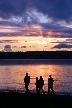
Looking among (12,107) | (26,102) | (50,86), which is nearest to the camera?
(12,107)

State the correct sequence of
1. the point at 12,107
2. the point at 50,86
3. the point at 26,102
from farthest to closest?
the point at 50,86, the point at 26,102, the point at 12,107

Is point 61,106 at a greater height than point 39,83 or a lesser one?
lesser

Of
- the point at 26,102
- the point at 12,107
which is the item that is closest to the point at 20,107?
the point at 12,107

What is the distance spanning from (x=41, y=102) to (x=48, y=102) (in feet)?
1.40

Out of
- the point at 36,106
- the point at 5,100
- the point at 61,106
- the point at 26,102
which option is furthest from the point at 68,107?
the point at 5,100

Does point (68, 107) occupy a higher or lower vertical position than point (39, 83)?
lower

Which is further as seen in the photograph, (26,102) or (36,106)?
(26,102)

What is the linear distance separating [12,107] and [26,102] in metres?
2.08

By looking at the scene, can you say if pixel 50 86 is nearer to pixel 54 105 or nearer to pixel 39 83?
pixel 39 83

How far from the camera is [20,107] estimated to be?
1761 centimetres

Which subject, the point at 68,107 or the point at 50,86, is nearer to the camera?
the point at 68,107

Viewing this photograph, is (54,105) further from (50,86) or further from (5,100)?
(50,86)

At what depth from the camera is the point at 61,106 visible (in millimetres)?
17922

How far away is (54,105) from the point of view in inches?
719
